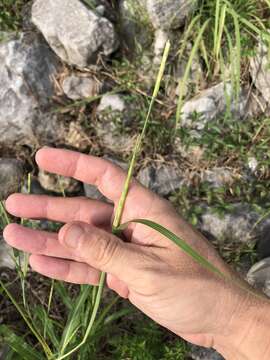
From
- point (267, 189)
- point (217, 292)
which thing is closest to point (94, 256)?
point (217, 292)

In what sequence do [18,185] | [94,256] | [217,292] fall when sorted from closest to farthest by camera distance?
[94,256] < [217,292] < [18,185]

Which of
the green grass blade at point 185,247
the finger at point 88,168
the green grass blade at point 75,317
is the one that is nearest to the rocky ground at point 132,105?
the finger at point 88,168

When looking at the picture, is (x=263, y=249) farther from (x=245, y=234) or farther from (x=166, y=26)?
(x=166, y=26)

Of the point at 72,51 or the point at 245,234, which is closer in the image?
the point at 245,234

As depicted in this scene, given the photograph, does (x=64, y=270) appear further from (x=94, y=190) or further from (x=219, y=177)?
(x=219, y=177)

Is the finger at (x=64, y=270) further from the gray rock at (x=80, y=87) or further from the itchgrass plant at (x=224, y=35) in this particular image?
the gray rock at (x=80, y=87)

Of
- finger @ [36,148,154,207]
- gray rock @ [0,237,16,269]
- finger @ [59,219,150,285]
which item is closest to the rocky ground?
gray rock @ [0,237,16,269]

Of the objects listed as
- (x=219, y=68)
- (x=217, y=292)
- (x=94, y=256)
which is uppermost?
(x=219, y=68)
